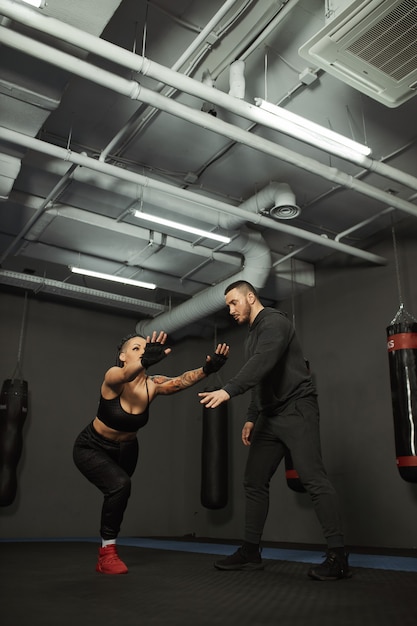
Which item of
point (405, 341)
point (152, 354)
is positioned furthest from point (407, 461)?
point (152, 354)

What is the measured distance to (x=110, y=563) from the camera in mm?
2936

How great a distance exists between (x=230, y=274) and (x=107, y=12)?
13.0 feet

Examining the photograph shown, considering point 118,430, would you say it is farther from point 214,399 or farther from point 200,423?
point 200,423

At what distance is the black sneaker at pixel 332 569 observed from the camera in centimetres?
256

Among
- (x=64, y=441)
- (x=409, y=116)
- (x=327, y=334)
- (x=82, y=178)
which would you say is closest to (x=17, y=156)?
(x=82, y=178)

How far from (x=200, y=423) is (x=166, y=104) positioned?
17.0 ft

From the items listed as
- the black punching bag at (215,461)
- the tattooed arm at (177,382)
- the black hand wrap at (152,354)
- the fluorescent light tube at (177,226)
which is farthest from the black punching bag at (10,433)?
the black hand wrap at (152,354)

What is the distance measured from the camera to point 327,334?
249 inches

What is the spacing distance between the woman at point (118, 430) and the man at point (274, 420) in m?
0.27

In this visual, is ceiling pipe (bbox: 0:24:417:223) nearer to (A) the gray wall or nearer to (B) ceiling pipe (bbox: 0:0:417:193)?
(B) ceiling pipe (bbox: 0:0:417:193)

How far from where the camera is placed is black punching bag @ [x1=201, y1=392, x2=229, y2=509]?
246 inches

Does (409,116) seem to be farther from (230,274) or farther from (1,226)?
(1,226)

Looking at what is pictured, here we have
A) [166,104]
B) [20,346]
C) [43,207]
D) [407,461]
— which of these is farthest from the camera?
[20,346]

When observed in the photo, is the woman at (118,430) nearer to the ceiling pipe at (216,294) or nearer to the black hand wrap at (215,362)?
the black hand wrap at (215,362)
